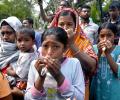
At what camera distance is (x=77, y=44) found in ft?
10.8

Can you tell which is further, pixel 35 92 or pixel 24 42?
pixel 24 42

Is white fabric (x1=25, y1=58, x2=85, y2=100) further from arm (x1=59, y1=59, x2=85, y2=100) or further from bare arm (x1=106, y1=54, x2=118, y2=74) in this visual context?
bare arm (x1=106, y1=54, x2=118, y2=74)

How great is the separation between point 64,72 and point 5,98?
1.71 feet

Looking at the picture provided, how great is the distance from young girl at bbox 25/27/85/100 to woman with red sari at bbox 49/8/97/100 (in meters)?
0.13

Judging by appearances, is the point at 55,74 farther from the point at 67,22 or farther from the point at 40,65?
the point at 67,22

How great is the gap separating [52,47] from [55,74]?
10.1 inches

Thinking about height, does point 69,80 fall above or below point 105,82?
above

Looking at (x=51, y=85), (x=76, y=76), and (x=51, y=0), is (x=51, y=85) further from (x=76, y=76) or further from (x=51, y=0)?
(x=51, y=0)

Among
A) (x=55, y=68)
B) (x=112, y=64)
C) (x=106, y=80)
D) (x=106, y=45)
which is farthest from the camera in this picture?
(x=106, y=80)

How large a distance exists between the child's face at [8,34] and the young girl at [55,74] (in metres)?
0.83

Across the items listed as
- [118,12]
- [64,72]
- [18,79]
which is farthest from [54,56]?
[118,12]

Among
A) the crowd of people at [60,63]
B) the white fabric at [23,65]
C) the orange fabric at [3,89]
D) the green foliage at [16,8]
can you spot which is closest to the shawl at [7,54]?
the crowd of people at [60,63]

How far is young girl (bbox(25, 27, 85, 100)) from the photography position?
8.85 ft

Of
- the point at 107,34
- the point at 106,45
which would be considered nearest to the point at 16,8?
the point at 107,34
